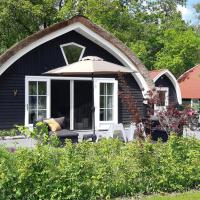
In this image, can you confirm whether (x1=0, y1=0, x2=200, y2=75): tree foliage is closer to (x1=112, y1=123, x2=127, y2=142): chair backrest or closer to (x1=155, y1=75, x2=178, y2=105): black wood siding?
(x1=155, y1=75, x2=178, y2=105): black wood siding

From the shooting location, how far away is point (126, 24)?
29703 millimetres

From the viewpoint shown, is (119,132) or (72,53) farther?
(72,53)

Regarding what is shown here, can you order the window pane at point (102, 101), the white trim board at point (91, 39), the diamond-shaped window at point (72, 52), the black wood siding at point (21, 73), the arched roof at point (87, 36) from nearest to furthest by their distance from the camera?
the arched roof at point (87, 36), the white trim board at point (91, 39), the black wood siding at point (21, 73), the diamond-shaped window at point (72, 52), the window pane at point (102, 101)

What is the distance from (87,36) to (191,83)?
15961mm

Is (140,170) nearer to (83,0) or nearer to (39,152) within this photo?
(39,152)

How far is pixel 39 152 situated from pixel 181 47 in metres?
27.4

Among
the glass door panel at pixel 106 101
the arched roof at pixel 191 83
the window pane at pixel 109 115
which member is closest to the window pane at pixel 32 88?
the glass door panel at pixel 106 101

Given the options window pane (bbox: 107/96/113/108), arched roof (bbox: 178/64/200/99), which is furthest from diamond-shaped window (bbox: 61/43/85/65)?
arched roof (bbox: 178/64/200/99)

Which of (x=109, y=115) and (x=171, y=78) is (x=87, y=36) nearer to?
(x=109, y=115)

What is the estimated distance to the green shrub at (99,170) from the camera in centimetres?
644

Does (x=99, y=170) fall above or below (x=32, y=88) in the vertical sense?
below

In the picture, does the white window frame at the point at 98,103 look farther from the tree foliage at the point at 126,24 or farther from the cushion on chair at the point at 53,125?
the tree foliage at the point at 126,24

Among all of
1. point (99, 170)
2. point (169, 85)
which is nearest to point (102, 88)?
point (169, 85)

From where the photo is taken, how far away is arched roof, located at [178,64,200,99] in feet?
104
